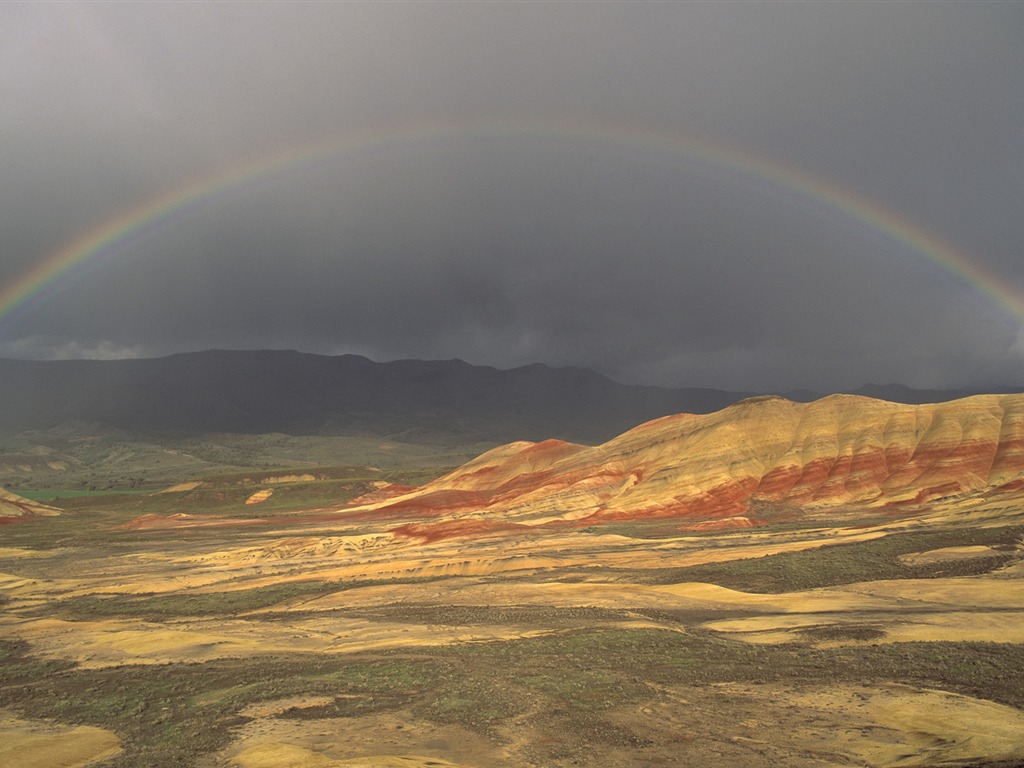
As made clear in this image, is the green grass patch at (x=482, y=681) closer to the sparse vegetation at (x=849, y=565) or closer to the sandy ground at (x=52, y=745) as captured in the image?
the sandy ground at (x=52, y=745)

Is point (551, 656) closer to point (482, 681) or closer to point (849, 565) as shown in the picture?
point (482, 681)

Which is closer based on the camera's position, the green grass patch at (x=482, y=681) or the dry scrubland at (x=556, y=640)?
the dry scrubland at (x=556, y=640)

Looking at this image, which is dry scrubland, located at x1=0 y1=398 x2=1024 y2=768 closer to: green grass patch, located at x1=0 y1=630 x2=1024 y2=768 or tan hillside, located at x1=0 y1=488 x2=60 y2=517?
green grass patch, located at x1=0 y1=630 x2=1024 y2=768

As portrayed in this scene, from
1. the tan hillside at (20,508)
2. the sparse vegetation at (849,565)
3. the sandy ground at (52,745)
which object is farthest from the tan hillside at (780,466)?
the sandy ground at (52,745)

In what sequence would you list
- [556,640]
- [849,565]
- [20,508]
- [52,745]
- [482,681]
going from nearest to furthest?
1. [52,745]
2. [482,681]
3. [556,640]
4. [849,565]
5. [20,508]

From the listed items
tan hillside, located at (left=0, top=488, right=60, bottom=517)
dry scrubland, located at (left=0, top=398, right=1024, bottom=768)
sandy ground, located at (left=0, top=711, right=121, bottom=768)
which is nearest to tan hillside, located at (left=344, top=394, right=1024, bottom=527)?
dry scrubland, located at (left=0, top=398, right=1024, bottom=768)

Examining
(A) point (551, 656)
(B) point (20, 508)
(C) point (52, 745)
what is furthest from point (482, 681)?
(B) point (20, 508)

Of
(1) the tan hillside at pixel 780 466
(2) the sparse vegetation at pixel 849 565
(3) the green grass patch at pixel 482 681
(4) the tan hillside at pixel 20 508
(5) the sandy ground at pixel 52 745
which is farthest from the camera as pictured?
(4) the tan hillside at pixel 20 508
